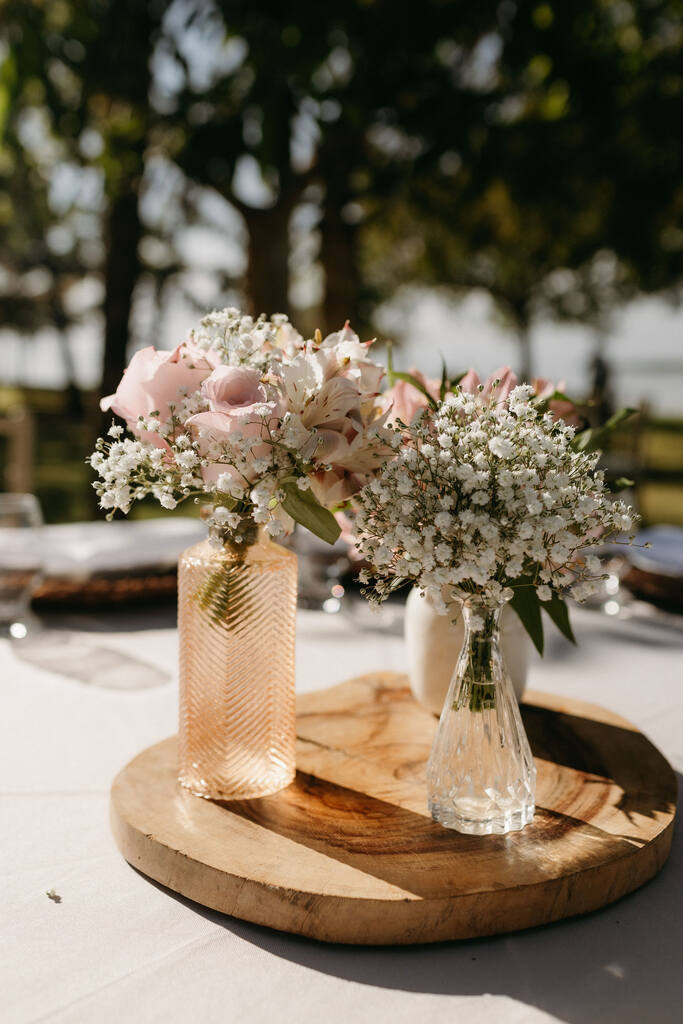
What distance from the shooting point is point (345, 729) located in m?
1.46

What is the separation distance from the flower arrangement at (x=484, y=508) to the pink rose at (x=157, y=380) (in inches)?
10.6

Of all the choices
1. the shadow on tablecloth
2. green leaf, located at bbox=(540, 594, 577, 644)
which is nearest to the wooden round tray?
the shadow on tablecloth

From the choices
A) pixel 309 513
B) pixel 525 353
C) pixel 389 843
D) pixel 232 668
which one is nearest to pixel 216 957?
pixel 389 843

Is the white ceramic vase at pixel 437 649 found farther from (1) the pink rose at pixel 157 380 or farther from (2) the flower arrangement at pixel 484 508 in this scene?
(1) the pink rose at pixel 157 380

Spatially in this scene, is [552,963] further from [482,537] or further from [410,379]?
[410,379]

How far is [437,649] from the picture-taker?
4.76 ft

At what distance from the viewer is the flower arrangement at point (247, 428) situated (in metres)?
1.05

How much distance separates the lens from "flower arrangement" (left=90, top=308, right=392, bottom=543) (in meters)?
1.05

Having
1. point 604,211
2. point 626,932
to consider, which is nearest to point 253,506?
point 626,932

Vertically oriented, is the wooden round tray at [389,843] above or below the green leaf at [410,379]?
below

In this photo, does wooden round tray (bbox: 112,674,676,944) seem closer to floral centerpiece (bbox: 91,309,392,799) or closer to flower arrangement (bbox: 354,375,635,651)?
floral centerpiece (bbox: 91,309,392,799)

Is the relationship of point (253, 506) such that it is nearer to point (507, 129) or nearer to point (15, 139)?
point (15, 139)

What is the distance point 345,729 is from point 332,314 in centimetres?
375

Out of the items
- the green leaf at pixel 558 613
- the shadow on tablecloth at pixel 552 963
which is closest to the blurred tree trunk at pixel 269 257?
the green leaf at pixel 558 613
